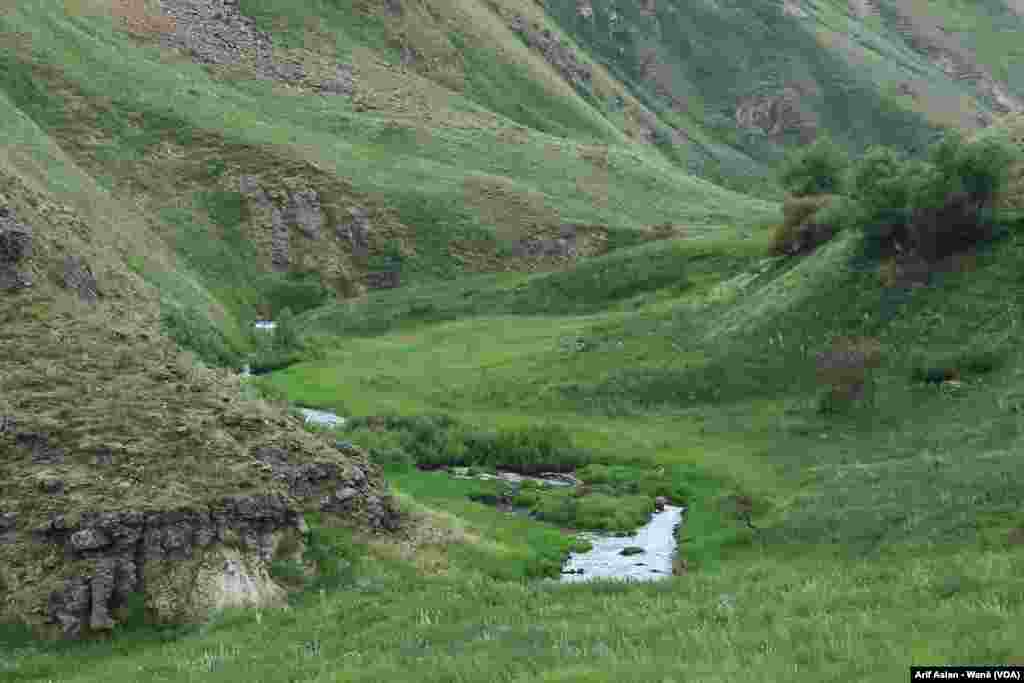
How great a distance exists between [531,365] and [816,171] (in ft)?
106

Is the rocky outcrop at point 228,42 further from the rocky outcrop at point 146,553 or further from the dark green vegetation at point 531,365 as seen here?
the rocky outcrop at point 146,553

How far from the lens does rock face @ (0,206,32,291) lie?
121ft

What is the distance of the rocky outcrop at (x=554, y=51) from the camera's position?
588 feet

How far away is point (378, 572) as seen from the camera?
27.0 m

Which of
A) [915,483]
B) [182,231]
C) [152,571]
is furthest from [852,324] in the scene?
[182,231]

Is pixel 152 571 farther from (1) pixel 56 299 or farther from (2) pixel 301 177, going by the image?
(2) pixel 301 177

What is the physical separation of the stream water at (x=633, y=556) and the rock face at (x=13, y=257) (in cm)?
1968

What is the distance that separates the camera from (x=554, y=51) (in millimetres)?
182000

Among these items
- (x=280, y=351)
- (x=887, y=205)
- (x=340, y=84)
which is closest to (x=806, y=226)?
(x=887, y=205)

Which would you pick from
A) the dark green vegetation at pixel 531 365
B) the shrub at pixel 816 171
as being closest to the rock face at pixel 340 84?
the dark green vegetation at pixel 531 365

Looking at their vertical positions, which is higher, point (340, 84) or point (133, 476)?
point (133, 476)

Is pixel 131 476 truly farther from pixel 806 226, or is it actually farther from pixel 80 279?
pixel 806 226

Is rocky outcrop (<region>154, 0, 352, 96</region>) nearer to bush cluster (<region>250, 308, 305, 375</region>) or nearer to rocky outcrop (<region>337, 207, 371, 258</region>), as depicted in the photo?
Answer: rocky outcrop (<region>337, 207, 371, 258</region>)

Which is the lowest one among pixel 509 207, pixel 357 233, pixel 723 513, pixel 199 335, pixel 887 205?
pixel 357 233
